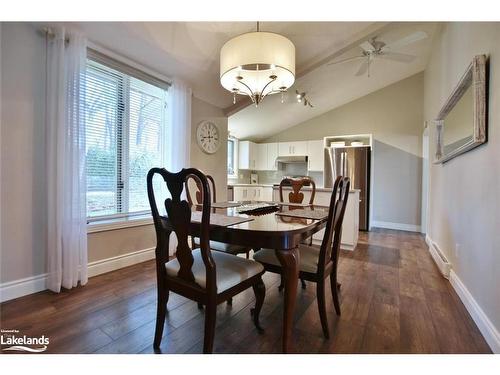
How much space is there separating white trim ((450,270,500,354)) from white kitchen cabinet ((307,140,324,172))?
3.67m

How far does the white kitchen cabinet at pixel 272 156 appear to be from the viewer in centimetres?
628

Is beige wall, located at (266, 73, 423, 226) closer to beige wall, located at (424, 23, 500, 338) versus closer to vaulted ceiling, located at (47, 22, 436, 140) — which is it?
vaulted ceiling, located at (47, 22, 436, 140)

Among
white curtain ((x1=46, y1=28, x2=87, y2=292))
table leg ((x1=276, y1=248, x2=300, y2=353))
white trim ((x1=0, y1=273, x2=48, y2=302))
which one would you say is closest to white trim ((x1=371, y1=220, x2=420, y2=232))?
table leg ((x1=276, y1=248, x2=300, y2=353))

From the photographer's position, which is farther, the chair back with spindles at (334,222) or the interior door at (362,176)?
the interior door at (362,176)

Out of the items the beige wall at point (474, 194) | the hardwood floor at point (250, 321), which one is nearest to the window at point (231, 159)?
the hardwood floor at point (250, 321)

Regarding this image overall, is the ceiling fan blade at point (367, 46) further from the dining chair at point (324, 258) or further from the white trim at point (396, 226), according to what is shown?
the white trim at point (396, 226)

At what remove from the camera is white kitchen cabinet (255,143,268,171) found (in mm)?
6414

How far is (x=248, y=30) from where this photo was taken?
2.66m

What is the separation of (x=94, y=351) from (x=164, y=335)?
0.37 meters

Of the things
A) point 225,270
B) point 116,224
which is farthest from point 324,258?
point 116,224

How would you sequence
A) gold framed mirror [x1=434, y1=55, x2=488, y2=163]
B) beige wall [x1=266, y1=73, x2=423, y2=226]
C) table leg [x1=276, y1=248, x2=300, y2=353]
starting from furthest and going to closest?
beige wall [x1=266, y1=73, x2=423, y2=226] → gold framed mirror [x1=434, y1=55, x2=488, y2=163] → table leg [x1=276, y1=248, x2=300, y2=353]

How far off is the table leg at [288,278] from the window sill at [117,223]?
6.54ft

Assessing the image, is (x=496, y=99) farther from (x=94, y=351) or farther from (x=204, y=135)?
(x=204, y=135)
